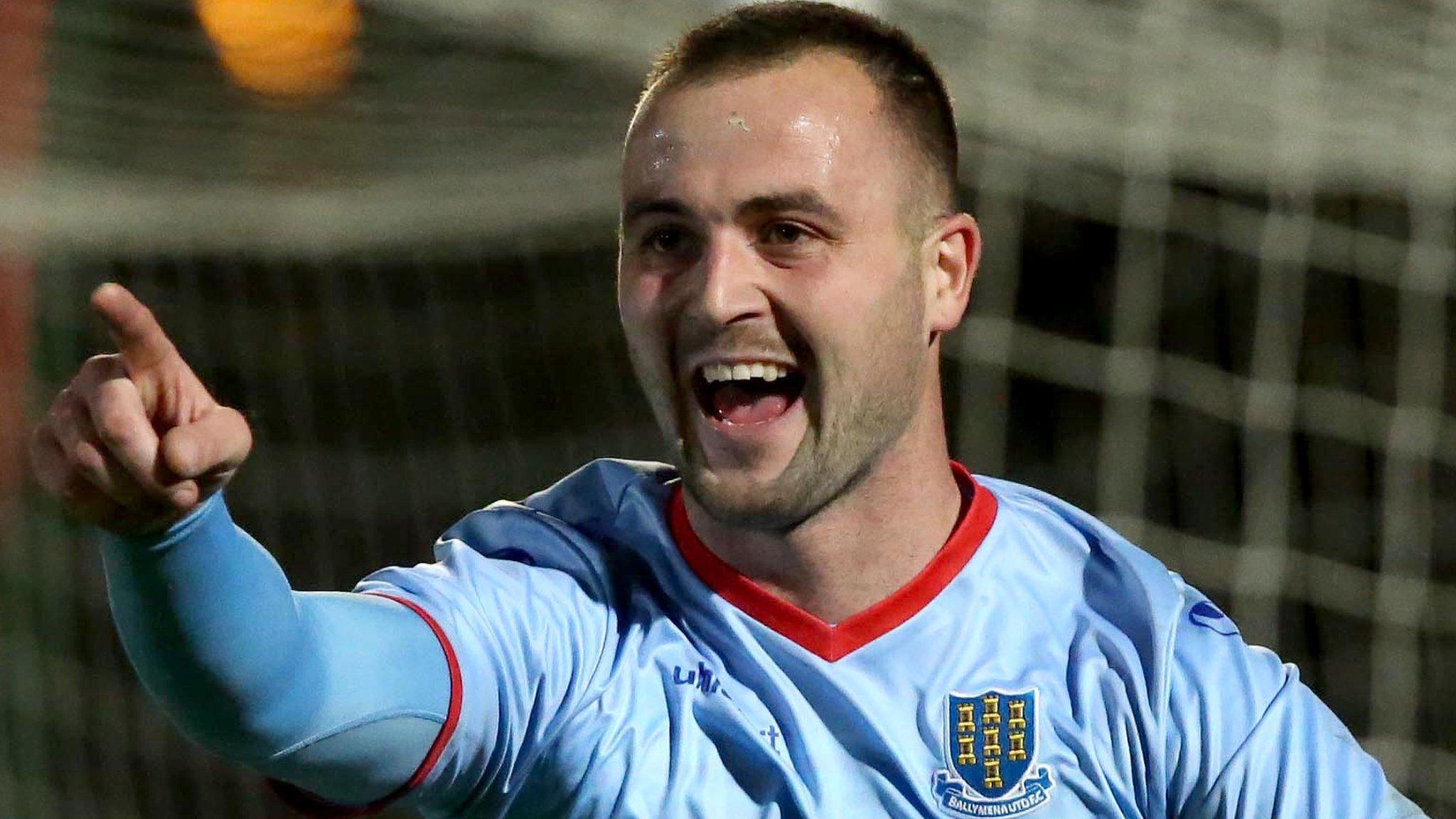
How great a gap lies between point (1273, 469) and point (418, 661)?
12.0 feet

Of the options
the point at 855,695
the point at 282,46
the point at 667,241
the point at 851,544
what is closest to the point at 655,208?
the point at 667,241

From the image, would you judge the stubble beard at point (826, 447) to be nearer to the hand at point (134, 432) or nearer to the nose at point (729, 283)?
the nose at point (729, 283)


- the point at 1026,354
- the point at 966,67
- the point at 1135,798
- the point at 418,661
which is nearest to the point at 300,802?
the point at 418,661

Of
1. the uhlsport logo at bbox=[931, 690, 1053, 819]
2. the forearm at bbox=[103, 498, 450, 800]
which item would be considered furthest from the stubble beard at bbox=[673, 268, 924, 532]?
the forearm at bbox=[103, 498, 450, 800]

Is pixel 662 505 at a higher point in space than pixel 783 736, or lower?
higher

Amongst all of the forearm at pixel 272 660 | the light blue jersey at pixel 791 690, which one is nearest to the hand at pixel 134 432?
the forearm at pixel 272 660

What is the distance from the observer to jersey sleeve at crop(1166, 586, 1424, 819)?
1.86 meters

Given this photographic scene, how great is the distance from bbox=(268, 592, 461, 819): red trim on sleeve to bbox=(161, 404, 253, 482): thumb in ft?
1.31

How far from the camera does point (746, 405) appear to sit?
6.54 ft

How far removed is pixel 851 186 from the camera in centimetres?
195

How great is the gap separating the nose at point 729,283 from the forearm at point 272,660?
41 cm

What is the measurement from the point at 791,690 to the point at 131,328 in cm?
83

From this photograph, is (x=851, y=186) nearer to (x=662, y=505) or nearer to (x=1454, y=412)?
(x=662, y=505)

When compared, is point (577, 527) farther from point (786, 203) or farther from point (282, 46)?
point (282, 46)
